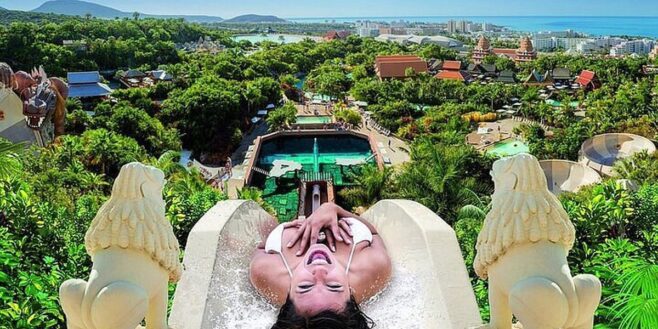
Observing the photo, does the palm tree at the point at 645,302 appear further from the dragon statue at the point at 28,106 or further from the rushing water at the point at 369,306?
the dragon statue at the point at 28,106

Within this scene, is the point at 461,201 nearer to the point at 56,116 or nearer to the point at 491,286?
the point at 491,286

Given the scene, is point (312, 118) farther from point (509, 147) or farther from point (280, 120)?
point (509, 147)

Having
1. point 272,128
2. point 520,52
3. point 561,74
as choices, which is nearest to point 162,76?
point 272,128

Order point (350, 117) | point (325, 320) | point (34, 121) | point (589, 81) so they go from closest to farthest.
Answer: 1. point (325, 320)
2. point (34, 121)
3. point (350, 117)
4. point (589, 81)

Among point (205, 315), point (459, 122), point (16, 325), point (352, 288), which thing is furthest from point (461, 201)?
point (459, 122)

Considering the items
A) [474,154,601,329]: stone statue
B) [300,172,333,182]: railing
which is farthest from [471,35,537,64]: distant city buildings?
[474,154,601,329]: stone statue

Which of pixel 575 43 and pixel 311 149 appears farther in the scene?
pixel 575 43

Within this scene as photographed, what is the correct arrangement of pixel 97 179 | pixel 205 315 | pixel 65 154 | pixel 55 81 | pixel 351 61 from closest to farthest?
pixel 205 315
pixel 97 179
pixel 65 154
pixel 55 81
pixel 351 61
